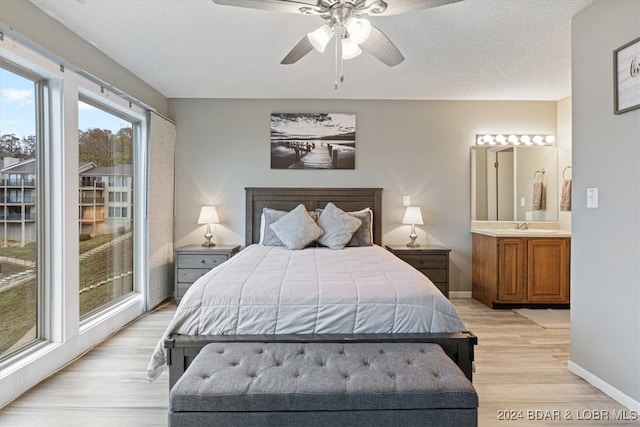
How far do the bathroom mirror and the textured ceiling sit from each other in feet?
2.34

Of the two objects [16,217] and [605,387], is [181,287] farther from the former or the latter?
[605,387]

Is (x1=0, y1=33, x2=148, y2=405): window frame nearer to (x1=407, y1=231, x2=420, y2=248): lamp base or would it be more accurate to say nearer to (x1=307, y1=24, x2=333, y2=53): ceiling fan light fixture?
(x1=307, y1=24, x2=333, y2=53): ceiling fan light fixture

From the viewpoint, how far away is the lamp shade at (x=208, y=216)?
443 centimetres

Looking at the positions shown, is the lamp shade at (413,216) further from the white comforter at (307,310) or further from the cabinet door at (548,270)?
the white comforter at (307,310)

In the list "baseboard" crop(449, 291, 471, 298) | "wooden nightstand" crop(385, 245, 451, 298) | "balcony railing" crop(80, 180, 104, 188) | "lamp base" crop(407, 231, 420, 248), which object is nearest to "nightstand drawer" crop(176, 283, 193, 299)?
"balcony railing" crop(80, 180, 104, 188)

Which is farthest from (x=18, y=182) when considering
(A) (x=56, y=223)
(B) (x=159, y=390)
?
(B) (x=159, y=390)

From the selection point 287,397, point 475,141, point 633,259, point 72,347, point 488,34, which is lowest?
point 72,347

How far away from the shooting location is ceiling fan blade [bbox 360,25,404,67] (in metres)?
2.24

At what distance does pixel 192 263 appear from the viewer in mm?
4203

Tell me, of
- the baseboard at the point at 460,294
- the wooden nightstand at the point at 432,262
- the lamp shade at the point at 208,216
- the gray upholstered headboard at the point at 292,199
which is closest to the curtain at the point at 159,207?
the lamp shade at the point at 208,216

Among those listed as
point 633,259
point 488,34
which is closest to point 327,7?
point 488,34

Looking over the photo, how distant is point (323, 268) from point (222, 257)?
193 cm

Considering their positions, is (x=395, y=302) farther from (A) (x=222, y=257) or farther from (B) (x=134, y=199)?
A: (B) (x=134, y=199)

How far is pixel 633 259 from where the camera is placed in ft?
7.09
